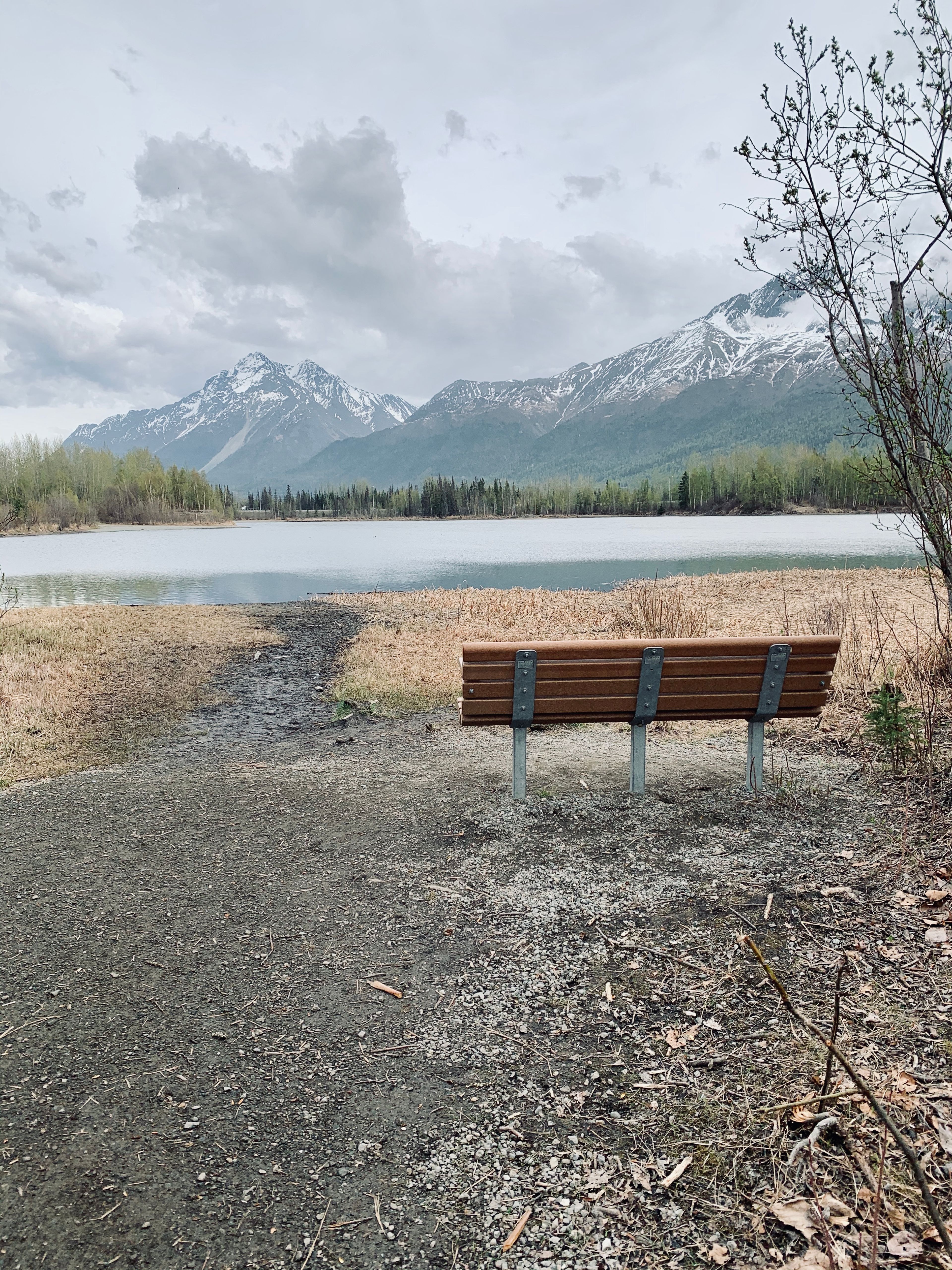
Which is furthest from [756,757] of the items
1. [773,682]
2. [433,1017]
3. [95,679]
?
[95,679]

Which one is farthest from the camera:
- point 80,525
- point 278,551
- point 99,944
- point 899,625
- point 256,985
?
point 80,525

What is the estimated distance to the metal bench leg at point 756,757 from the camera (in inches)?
222

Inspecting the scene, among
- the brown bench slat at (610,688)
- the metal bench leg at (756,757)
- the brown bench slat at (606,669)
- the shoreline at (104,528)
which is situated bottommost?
the metal bench leg at (756,757)

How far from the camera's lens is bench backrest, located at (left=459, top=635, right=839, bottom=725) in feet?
17.0

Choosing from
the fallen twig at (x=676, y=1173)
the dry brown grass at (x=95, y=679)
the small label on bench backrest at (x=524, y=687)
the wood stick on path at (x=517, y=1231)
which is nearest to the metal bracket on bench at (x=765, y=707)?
the small label on bench backrest at (x=524, y=687)

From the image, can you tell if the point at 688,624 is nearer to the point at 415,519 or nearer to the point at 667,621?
the point at 667,621

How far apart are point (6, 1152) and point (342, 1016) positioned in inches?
48.9

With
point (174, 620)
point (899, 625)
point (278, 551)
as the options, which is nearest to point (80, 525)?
point (278, 551)

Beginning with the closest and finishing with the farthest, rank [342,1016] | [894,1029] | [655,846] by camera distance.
Result: [894,1029]
[342,1016]
[655,846]

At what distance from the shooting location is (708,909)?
395cm

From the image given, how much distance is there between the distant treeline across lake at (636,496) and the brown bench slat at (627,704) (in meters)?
95.3

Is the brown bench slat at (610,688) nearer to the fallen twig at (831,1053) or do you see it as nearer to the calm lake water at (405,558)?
the calm lake water at (405,558)

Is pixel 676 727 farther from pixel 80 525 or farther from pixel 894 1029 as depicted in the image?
pixel 80 525

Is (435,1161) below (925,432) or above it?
below
